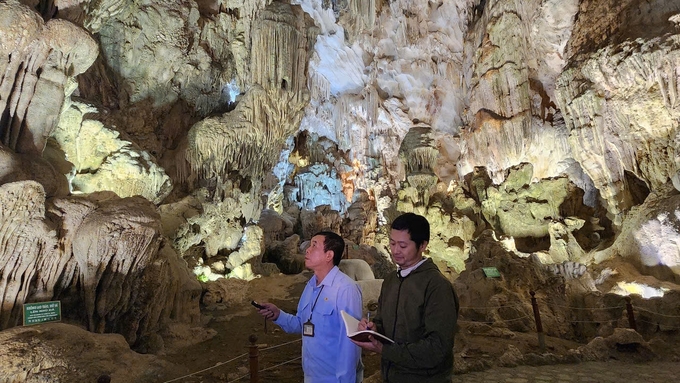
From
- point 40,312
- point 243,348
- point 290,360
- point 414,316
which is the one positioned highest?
point 414,316

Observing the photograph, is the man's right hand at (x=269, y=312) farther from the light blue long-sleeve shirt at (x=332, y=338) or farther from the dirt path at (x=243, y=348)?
the dirt path at (x=243, y=348)

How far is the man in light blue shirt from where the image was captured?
1.89 m

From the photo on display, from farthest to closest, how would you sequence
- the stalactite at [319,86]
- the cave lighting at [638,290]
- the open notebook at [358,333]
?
1. the stalactite at [319,86]
2. the cave lighting at [638,290]
3. the open notebook at [358,333]

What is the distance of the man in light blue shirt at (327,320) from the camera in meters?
1.89

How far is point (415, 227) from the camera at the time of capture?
177 cm

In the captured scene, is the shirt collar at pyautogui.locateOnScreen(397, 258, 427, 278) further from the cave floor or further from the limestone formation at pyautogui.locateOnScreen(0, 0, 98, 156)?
the limestone formation at pyautogui.locateOnScreen(0, 0, 98, 156)

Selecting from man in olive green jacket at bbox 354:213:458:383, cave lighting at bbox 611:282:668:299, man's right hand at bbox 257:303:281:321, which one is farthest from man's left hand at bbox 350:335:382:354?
cave lighting at bbox 611:282:668:299

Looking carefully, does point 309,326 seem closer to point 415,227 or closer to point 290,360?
point 415,227

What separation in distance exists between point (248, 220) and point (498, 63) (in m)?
10.8

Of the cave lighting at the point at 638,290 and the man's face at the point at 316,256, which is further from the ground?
the man's face at the point at 316,256

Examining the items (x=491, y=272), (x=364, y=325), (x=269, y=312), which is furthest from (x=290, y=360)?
(x=491, y=272)

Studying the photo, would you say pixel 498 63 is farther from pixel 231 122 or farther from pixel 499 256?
pixel 231 122

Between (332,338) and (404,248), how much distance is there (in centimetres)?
61

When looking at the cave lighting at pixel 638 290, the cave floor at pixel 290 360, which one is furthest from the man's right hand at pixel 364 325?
the cave lighting at pixel 638 290
